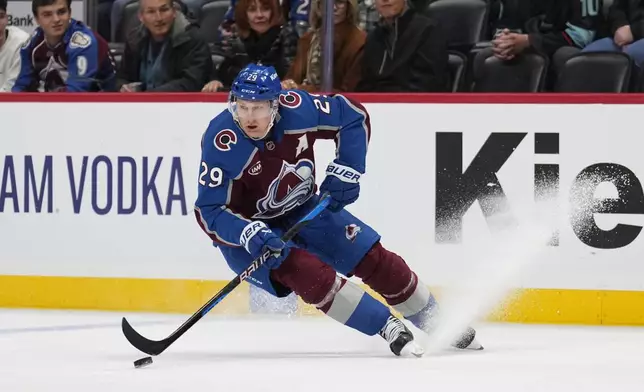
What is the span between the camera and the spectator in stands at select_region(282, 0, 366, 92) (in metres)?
5.65

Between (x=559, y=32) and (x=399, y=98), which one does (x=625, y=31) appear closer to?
(x=559, y=32)

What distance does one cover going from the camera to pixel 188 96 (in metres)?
5.74

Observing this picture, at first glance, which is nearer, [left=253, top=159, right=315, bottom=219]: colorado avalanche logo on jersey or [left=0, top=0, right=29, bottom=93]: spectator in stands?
[left=253, top=159, right=315, bottom=219]: colorado avalanche logo on jersey

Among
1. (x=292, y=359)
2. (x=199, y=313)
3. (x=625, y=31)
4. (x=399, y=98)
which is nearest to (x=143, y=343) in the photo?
(x=199, y=313)

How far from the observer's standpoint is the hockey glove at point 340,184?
427 cm

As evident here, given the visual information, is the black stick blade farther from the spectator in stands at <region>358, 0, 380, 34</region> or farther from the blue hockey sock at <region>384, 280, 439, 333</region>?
the spectator in stands at <region>358, 0, 380, 34</region>

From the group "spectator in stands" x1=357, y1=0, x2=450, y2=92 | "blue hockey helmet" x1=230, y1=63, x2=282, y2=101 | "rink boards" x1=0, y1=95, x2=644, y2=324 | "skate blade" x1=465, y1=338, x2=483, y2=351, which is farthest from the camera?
"spectator in stands" x1=357, y1=0, x2=450, y2=92

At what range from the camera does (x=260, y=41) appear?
5828mm

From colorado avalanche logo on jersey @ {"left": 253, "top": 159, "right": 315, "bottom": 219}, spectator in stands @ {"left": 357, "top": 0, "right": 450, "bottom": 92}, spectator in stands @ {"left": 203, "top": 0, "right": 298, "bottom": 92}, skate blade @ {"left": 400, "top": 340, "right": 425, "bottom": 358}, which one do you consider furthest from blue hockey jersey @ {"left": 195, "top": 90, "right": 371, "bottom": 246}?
spectator in stands @ {"left": 203, "top": 0, "right": 298, "bottom": 92}

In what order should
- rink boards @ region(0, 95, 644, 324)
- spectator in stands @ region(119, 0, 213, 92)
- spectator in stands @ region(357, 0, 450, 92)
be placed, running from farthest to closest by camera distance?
spectator in stands @ region(119, 0, 213, 92), spectator in stands @ region(357, 0, 450, 92), rink boards @ region(0, 95, 644, 324)

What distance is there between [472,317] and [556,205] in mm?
751

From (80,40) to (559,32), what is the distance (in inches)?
88.4

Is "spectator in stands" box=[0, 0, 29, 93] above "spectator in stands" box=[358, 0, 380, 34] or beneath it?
beneath

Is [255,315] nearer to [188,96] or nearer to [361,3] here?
[188,96]
